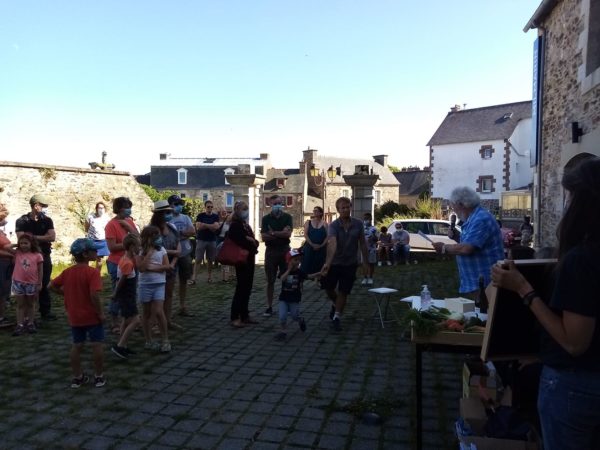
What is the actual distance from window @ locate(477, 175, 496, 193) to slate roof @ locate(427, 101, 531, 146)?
132 inches

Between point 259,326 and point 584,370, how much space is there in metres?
5.60

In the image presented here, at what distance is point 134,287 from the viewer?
19.4 feet

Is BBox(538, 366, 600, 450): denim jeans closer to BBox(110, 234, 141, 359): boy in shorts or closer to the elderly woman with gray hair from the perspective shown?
BBox(110, 234, 141, 359): boy in shorts

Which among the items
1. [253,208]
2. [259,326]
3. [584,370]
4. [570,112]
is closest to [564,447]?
[584,370]

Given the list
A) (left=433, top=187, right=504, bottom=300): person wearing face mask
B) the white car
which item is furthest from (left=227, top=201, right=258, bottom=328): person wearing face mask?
the white car

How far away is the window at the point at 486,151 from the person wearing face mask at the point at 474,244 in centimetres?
4014

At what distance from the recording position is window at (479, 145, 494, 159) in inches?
1647

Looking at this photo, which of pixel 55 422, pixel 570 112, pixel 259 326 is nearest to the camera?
pixel 55 422

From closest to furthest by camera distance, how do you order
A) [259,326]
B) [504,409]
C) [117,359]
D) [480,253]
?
1. [504,409]
2. [480,253]
3. [117,359]
4. [259,326]

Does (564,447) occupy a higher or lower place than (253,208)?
lower

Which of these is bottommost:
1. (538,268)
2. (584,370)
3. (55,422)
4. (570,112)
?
(55,422)

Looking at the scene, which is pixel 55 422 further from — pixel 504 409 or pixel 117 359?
pixel 504 409

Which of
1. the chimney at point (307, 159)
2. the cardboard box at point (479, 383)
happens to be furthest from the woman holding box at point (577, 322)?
the chimney at point (307, 159)

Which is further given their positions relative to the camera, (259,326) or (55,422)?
(259,326)
